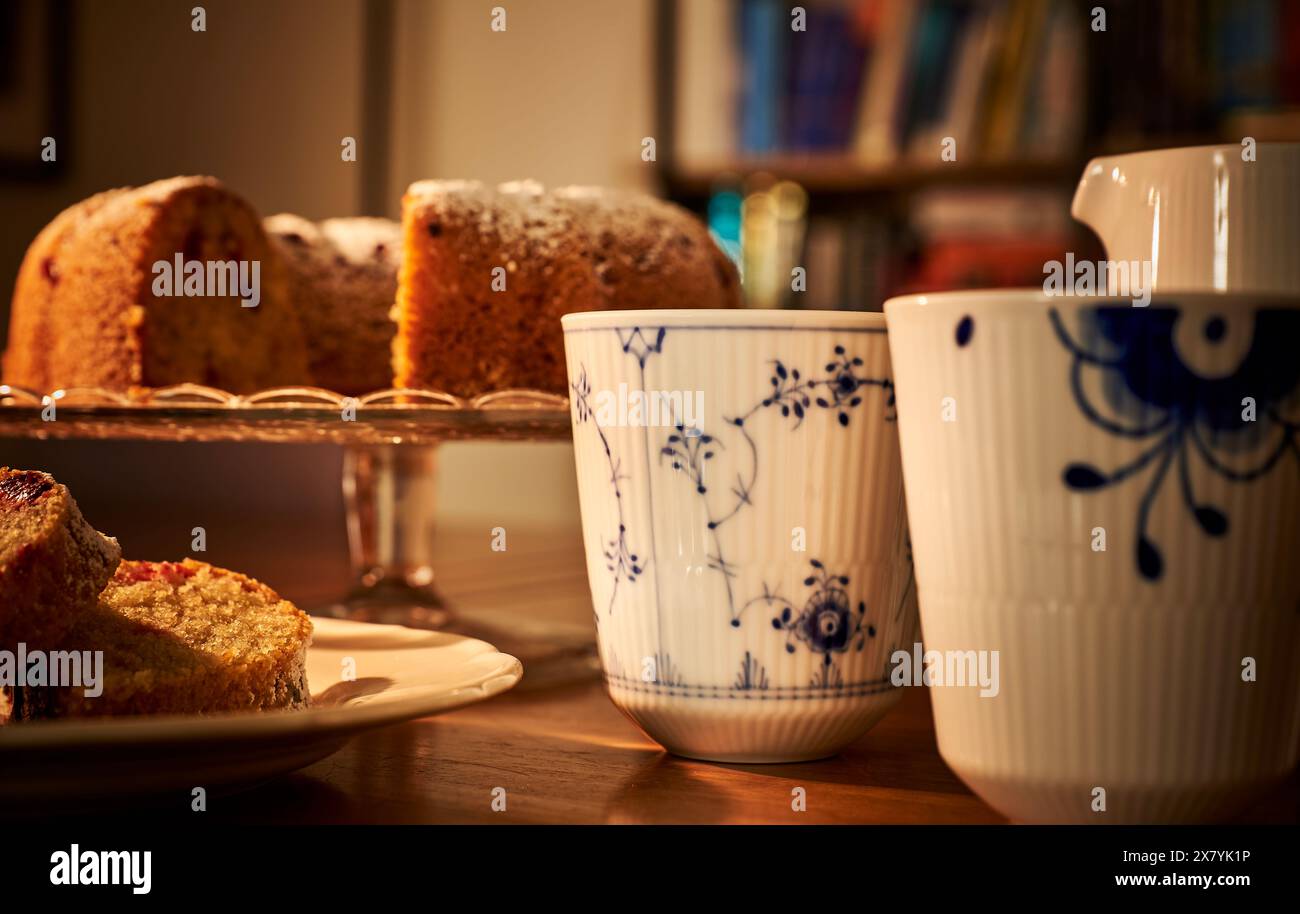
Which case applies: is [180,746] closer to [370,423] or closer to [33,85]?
[370,423]

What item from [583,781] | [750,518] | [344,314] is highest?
[344,314]

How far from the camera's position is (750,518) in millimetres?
557

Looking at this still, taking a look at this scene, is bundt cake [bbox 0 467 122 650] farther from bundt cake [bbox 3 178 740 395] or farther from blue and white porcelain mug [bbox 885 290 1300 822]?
bundt cake [bbox 3 178 740 395]

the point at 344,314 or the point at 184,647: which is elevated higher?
the point at 344,314

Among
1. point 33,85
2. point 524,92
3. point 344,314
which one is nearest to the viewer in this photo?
point 344,314

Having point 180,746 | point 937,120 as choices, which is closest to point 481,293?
point 180,746

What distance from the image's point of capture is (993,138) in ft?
8.87

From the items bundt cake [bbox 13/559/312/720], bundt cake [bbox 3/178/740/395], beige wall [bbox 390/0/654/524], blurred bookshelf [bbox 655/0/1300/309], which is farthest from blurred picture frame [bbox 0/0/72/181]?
bundt cake [bbox 13/559/312/720]

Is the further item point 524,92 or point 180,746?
point 524,92

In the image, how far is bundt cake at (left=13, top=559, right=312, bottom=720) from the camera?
0.52 metres

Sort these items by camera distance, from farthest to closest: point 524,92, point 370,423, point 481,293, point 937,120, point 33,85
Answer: point 524,92 → point 937,120 → point 33,85 → point 481,293 → point 370,423

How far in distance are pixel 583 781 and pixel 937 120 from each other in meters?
2.37
